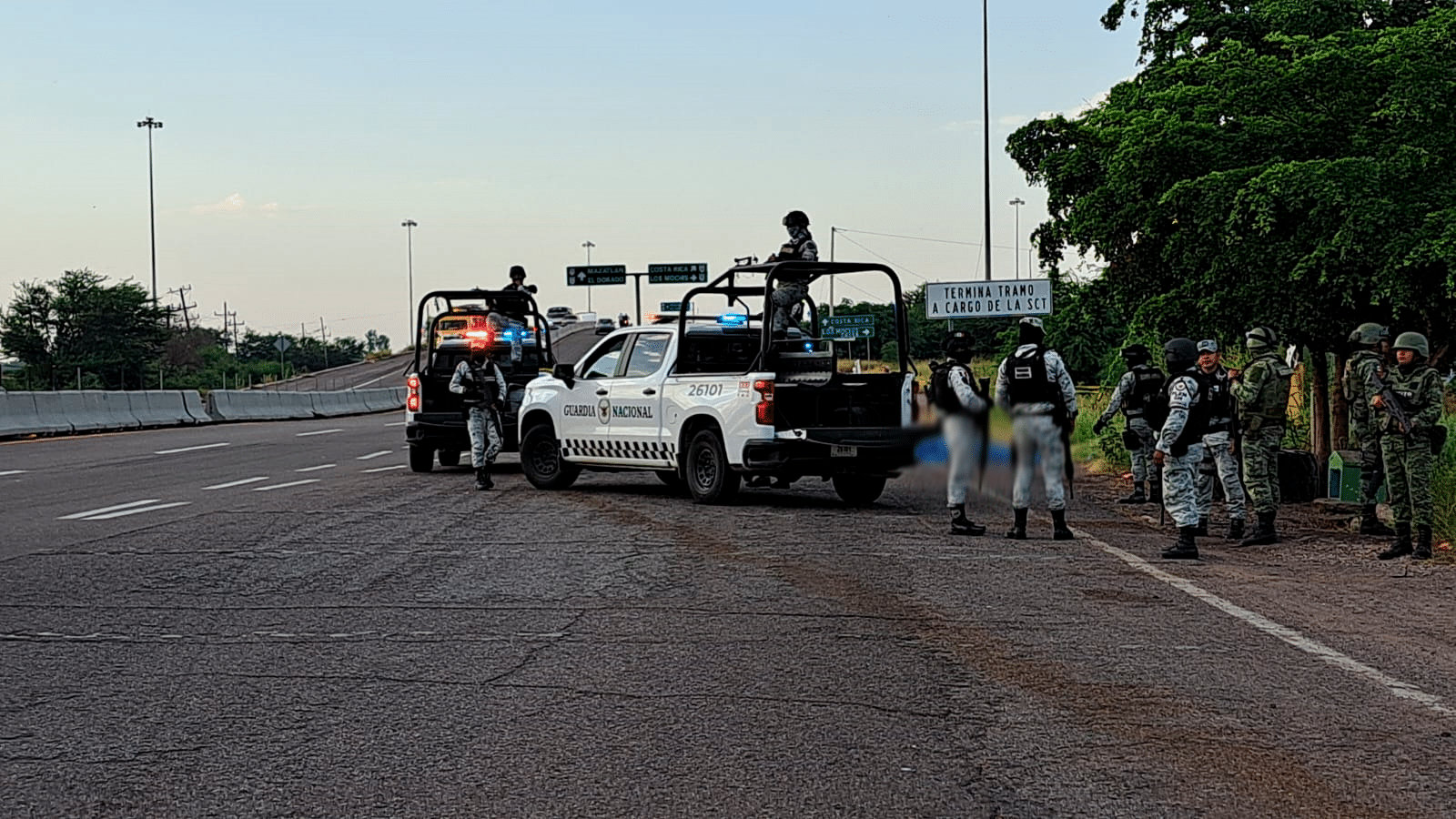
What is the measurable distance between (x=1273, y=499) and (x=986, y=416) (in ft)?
44.8

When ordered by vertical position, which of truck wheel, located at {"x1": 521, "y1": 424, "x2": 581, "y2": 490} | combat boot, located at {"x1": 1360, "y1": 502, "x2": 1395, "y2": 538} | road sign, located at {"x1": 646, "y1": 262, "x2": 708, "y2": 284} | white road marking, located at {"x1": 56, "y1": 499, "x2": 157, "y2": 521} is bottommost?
combat boot, located at {"x1": 1360, "y1": 502, "x2": 1395, "y2": 538}

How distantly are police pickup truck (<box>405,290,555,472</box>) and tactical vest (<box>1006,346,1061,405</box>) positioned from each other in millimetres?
17961

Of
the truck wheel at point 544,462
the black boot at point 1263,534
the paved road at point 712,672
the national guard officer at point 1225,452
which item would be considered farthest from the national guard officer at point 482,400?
the black boot at point 1263,534

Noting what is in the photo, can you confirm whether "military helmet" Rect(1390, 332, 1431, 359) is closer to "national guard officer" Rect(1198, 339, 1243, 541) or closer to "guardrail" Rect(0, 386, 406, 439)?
"national guard officer" Rect(1198, 339, 1243, 541)

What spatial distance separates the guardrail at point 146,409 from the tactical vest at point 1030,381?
106ft

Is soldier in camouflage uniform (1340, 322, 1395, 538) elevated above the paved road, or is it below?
above

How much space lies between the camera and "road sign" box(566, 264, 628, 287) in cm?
7888

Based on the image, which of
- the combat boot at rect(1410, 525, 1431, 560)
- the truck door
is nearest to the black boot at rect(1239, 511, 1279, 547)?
the combat boot at rect(1410, 525, 1431, 560)

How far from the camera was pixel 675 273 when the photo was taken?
7712cm

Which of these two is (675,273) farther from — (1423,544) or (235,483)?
(1423,544)

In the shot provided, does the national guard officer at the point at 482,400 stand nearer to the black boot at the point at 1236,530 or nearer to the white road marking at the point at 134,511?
the white road marking at the point at 134,511

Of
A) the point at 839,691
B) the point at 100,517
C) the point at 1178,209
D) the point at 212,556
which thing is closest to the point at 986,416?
the point at 839,691

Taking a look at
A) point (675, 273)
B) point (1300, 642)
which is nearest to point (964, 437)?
point (1300, 642)

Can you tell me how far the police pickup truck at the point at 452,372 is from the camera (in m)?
20.9
